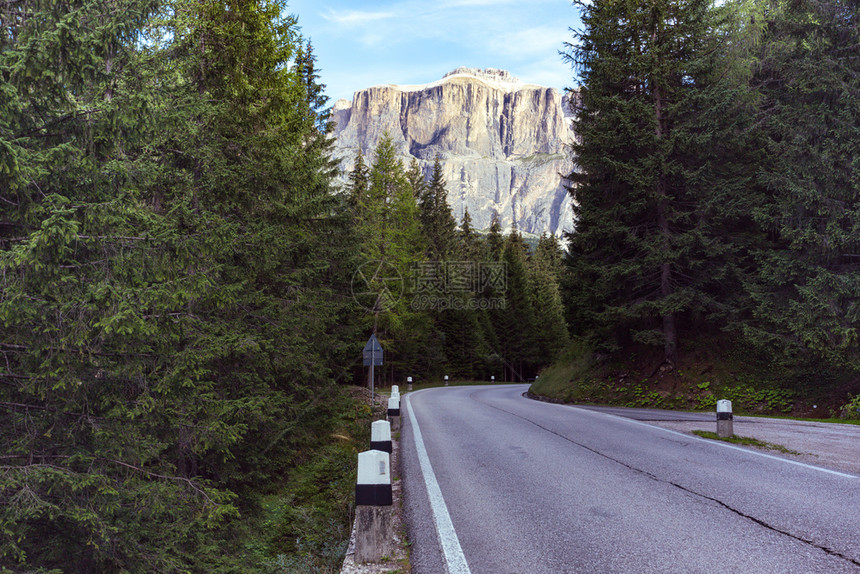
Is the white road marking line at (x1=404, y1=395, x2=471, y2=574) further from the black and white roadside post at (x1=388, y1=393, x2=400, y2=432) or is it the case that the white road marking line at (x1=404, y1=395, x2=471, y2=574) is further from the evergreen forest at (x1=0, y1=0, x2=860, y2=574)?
the black and white roadside post at (x1=388, y1=393, x2=400, y2=432)

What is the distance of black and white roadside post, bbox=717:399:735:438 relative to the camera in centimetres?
901

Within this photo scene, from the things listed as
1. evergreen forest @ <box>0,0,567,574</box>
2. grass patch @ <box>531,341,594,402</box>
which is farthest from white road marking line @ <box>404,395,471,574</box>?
grass patch @ <box>531,341,594,402</box>

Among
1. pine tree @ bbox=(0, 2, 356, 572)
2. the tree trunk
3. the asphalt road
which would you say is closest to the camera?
the asphalt road

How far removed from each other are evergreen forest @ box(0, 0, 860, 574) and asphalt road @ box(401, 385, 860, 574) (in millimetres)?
1371

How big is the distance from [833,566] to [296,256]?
430 inches

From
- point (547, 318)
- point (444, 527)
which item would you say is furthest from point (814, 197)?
point (547, 318)

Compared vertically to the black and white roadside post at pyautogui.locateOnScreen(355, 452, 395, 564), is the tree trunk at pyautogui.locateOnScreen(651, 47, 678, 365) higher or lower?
higher

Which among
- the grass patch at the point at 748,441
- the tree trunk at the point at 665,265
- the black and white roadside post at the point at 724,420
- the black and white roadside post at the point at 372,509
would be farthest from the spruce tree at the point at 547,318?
the black and white roadside post at the point at 372,509

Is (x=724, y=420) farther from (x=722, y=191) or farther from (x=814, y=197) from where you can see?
(x=722, y=191)

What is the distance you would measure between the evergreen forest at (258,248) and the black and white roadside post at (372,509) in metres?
1.15

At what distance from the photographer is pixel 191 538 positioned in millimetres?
6238

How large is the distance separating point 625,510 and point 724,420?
540cm

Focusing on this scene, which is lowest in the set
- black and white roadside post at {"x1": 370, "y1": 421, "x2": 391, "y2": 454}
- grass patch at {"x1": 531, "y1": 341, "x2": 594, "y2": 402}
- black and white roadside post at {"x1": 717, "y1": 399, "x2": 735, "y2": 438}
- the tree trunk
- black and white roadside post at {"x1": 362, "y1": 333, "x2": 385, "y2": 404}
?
grass patch at {"x1": 531, "y1": 341, "x2": 594, "y2": 402}

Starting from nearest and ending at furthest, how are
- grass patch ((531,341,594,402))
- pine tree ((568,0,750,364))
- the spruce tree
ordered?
pine tree ((568,0,750,364)), grass patch ((531,341,594,402)), the spruce tree
